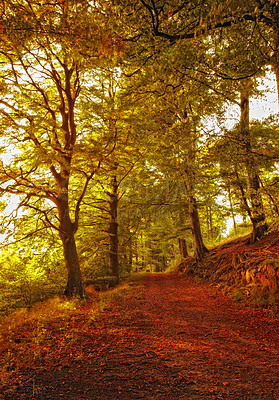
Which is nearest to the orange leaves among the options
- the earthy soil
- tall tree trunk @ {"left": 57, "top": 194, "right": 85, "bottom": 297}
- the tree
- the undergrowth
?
the tree

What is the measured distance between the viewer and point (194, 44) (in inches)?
191

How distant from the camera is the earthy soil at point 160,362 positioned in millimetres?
2959

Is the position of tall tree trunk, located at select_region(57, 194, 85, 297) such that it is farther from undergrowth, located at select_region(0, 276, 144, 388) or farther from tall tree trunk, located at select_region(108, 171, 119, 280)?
tall tree trunk, located at select_region(108, 171, 119, 280)

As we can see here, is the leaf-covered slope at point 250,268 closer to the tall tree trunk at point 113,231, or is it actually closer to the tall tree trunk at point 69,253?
the tall tree trunk at point 113,231

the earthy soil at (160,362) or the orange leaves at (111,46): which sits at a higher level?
the orange leaves at (111,46)

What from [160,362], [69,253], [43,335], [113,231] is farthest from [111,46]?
[113,231]

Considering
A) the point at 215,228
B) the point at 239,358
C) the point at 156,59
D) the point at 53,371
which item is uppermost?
the point at 156,59

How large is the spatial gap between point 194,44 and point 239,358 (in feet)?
19.5

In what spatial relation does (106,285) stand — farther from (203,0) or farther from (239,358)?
(203,0)

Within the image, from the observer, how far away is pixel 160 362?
12.0 feet

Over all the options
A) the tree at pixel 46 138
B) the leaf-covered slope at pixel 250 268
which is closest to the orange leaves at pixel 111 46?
the tree at pixel 46 138

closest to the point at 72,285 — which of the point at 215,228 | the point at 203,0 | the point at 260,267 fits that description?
the point at 260,267

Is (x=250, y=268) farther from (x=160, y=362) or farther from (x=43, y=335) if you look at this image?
(x=43, y=335)

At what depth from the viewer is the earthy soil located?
2959 millimetres
